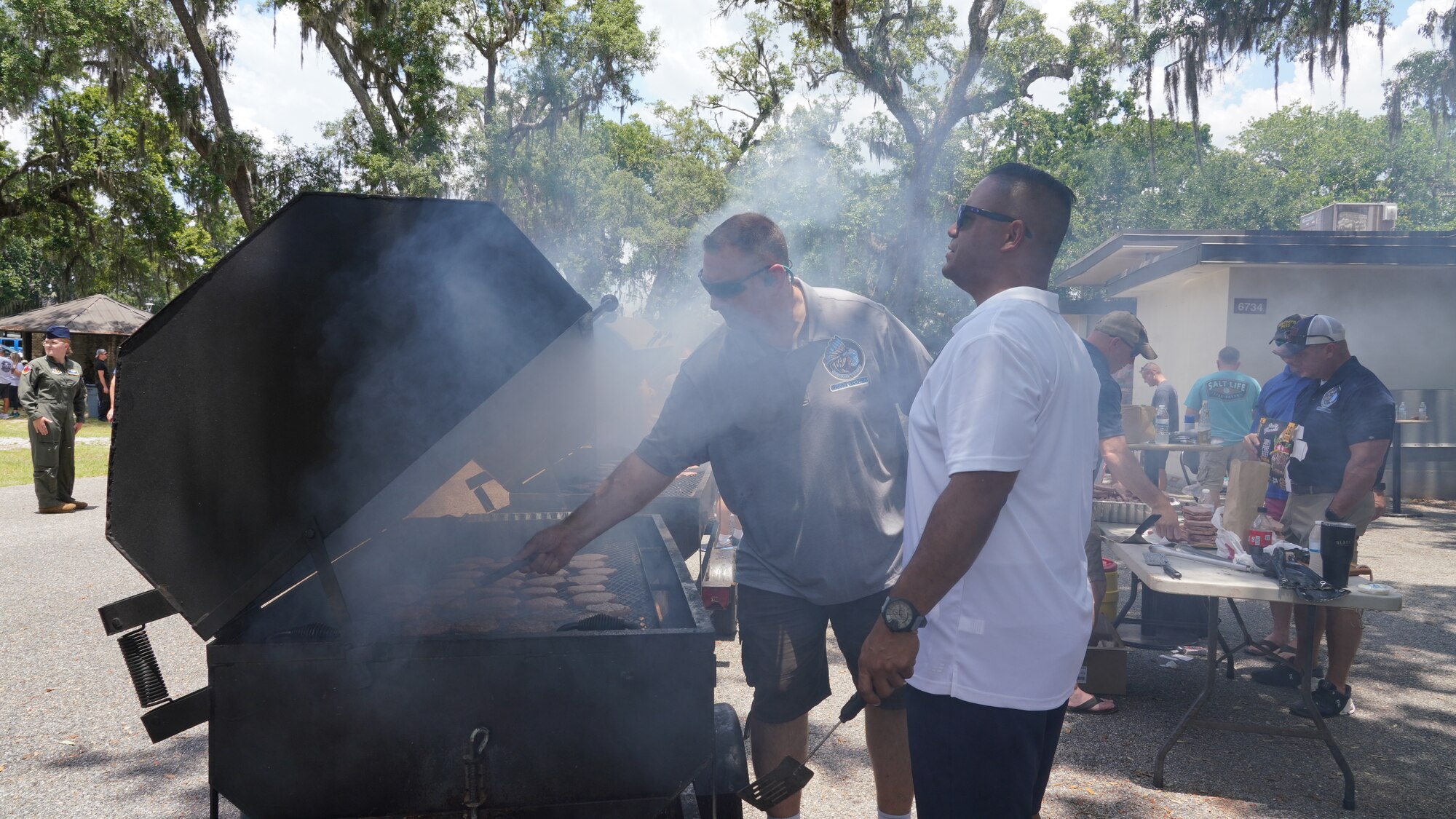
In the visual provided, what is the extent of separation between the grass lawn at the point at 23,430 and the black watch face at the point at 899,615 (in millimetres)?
20679

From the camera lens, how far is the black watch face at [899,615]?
5.55 ft

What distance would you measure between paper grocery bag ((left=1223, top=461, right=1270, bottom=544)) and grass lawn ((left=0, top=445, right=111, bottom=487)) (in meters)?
14.6

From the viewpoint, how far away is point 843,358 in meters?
2.67

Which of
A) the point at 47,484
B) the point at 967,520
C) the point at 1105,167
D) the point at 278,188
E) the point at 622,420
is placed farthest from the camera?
the point at 1105,167

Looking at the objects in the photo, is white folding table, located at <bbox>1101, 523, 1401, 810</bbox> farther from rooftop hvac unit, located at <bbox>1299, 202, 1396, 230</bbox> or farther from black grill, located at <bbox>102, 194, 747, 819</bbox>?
rooftop hvac unit, located at <bbox>1299, 202, 1396, 230</bbox>

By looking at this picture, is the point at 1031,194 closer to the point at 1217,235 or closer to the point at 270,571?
the point at 270,571

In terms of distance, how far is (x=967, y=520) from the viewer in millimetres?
1647

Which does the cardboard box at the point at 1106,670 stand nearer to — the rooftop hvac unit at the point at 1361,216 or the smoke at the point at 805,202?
the rooftop hvac unit at the point at 1361,216

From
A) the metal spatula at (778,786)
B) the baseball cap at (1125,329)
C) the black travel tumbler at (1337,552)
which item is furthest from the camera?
the baseball cap at (1125,329)

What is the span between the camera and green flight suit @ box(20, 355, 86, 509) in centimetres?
944

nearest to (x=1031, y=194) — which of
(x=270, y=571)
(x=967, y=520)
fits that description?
(x=967, y=520)

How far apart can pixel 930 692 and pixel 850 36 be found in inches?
617

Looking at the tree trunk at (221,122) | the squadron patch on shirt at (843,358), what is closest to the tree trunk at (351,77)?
the tree trunk at (221,122)

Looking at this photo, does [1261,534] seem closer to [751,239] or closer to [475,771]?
[751,239]
